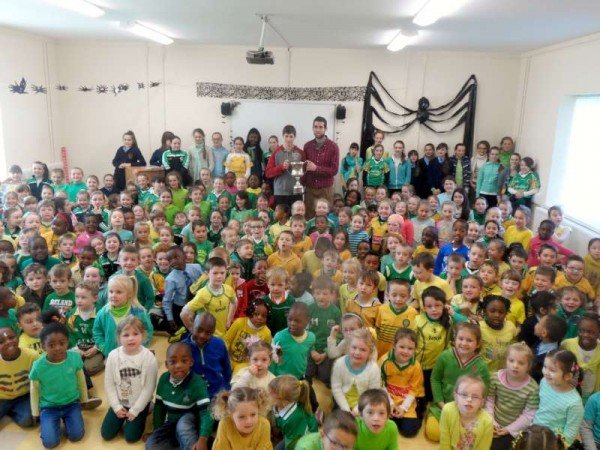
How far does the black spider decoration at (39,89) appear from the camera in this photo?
26.0 ft

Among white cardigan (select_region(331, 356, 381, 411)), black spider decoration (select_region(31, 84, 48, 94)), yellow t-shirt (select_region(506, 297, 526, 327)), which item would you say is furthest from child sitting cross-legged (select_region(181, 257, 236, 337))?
black spider decoration (select_region(31, 84, 48, 94))

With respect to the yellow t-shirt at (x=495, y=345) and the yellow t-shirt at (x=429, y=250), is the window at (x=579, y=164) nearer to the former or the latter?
the yellow t-shirt at (x=429, y=250)

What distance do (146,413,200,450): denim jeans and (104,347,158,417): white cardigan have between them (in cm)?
21

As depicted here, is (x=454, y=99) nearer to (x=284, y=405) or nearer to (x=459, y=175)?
(x=459, y=175)

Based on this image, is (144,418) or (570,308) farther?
(570,308)

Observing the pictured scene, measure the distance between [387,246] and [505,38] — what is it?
3698mm

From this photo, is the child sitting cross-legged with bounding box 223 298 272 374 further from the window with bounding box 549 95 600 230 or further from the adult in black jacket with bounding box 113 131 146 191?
the adult in black jacket with bounding box 113 131 146 191

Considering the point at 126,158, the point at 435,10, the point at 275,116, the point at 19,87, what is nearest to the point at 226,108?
the point at 275,116

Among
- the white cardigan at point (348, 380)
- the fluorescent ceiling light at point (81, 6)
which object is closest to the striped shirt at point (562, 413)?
the white cardigan at point (348, 380)

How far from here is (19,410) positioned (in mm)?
3168

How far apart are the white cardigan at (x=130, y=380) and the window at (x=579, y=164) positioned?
553 cm

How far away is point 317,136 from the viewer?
611 cm


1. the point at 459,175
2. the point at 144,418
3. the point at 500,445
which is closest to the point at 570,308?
the point at 500,445

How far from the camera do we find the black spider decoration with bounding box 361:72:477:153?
8391mm
